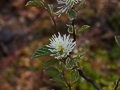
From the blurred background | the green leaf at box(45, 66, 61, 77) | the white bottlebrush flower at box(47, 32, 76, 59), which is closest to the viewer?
the white bottlebrush flower at box(47, 32, 76, 59)

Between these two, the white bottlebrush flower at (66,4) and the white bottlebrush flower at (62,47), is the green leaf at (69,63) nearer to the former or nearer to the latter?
the white bottlebrush flower at (62,47)

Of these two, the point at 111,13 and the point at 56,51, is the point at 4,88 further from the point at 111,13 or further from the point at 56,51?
the point at 56,51

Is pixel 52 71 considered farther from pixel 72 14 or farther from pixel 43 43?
pixel 43 43

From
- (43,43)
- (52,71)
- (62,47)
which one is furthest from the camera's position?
(43,43)

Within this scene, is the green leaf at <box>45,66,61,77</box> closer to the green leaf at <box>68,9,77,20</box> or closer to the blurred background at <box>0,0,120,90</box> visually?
the green leaf at <box>68,9,77,20</box>

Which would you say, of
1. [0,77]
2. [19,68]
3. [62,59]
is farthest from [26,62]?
[62,59]

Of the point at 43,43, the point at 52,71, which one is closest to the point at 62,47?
the point at 52,71

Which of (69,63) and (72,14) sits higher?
(72,14)

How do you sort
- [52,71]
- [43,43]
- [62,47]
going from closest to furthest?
[62,47] → [52,71] → [43,43]

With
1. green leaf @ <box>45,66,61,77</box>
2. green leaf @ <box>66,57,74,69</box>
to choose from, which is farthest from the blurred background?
green leaf @ <box>66,57,74,69</box>
